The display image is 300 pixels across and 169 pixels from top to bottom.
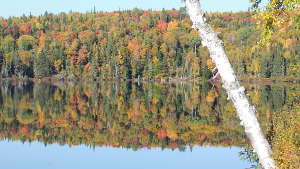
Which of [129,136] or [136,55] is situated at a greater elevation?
[136,55]

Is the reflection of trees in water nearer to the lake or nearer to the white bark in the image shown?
the lake

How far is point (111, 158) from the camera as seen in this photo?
29531 mm

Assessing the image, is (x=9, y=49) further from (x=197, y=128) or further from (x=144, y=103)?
(x=197, y=128)

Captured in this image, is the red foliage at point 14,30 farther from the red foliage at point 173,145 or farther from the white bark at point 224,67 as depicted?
the white bark at point 224,67

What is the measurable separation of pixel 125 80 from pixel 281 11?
133114 mm

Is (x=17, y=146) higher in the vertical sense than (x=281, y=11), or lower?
lower

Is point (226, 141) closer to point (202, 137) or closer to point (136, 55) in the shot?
point (202, 137)

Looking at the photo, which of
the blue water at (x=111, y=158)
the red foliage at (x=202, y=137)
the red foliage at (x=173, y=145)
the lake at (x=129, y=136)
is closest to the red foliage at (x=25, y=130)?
the lake at (x=129, y=136)

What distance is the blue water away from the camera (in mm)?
27562

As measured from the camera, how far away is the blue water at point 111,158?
27.6 meters

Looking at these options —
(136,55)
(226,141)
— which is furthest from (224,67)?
(136,55)

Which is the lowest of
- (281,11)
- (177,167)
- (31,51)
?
(177,167)

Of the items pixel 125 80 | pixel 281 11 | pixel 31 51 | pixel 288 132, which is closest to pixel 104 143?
pixel 288 132

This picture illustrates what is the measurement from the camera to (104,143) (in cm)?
Answer: 3478
